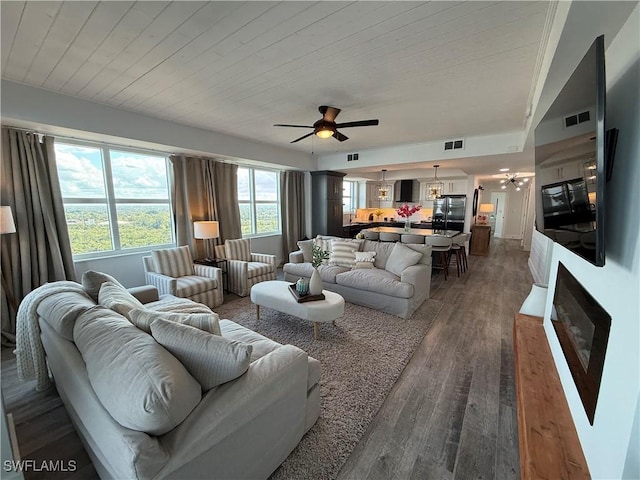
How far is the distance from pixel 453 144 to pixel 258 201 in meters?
4.21

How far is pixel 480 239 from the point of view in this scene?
7730mm

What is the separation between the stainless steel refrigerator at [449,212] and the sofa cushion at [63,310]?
334 inches

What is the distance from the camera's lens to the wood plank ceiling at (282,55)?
1663 millimetres

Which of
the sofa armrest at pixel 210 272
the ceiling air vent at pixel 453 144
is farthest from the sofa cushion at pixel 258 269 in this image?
the ceiling air vent at pixel 453 144

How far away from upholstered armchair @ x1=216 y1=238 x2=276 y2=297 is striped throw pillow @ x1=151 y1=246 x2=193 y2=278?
0.66 meters

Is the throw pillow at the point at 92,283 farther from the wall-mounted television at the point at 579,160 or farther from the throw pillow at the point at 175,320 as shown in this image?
the wall-mounted television at the point at 579,160

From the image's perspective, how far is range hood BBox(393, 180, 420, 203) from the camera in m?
9.87

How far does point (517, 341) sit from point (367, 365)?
4.18ft

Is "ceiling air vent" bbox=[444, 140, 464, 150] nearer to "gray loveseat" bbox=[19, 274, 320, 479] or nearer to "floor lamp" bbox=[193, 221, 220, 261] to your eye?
"floor lamp" bbox=[193, 221, 220, 261]

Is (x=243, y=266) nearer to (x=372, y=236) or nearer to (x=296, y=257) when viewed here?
(x=296, y=257)

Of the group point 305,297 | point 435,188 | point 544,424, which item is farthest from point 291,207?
point 544,424

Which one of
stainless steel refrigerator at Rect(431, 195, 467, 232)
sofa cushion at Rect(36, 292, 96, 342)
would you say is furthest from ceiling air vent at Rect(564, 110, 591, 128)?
stainless steel refrigerator at Rect(431, 195, 467, 232)

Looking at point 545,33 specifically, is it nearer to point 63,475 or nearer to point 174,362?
point 174,362

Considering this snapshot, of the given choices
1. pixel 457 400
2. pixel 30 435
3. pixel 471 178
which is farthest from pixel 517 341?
pixel 471 178
